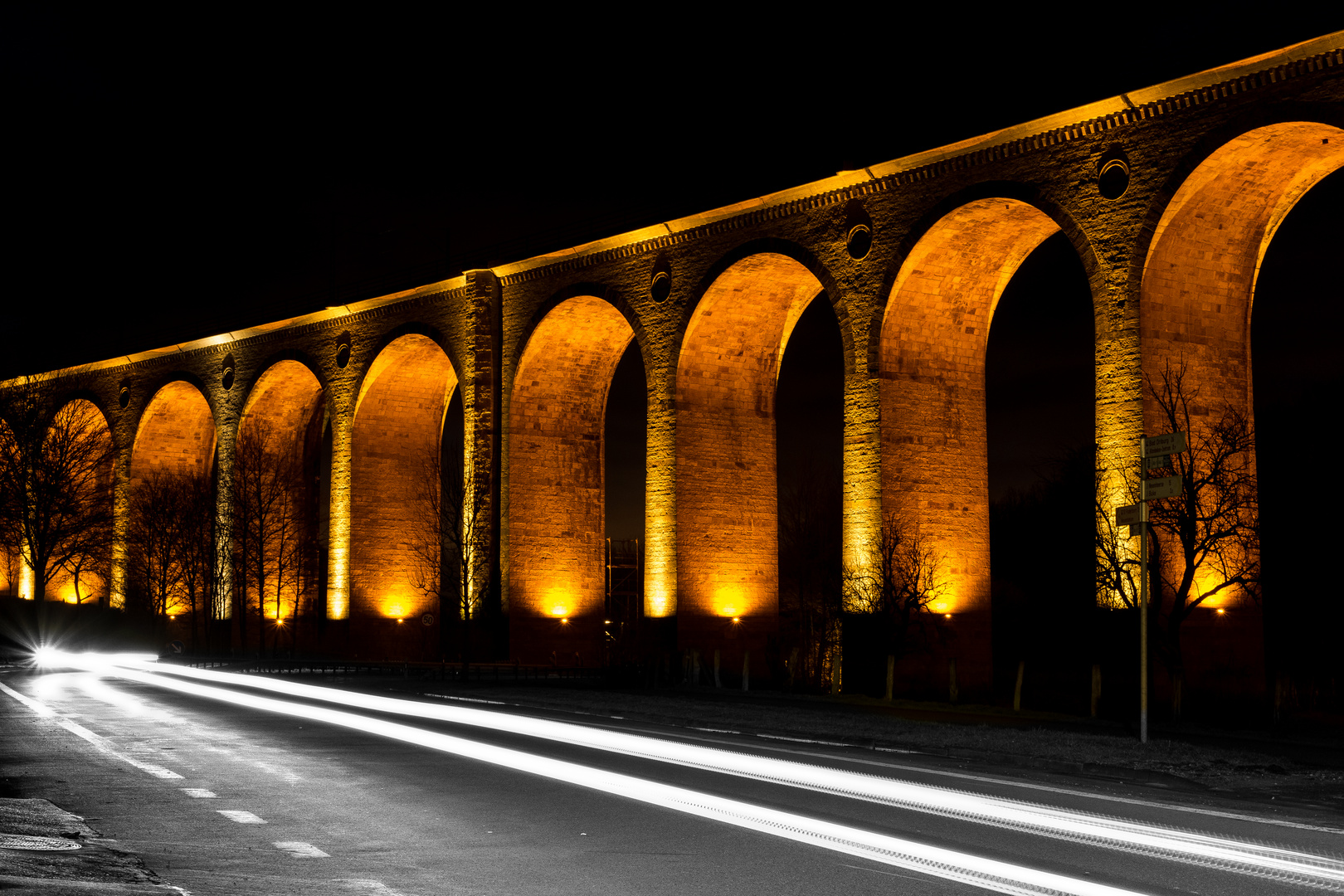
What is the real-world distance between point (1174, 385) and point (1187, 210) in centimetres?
340

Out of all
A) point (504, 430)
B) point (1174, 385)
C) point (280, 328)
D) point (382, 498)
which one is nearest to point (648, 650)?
point (504, 430)

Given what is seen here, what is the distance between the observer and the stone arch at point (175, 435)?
184ft

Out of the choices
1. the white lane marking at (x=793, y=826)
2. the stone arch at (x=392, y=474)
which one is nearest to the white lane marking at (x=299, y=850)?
the white lane marking at (x=793, y=826)

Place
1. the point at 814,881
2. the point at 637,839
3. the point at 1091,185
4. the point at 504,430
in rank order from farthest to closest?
1. the point at 504,430
2. the point at 1091,185
3. the point at 637,839
4. the point at 814,881

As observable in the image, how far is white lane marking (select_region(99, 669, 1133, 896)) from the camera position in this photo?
264 inches

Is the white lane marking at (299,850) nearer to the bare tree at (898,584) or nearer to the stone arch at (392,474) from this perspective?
the bare tree at (898,584)

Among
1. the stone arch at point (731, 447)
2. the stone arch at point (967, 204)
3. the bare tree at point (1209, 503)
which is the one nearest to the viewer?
the bare tree at point (1209, 503)

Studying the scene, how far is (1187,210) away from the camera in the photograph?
83.2 ft

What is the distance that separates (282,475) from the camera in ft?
174

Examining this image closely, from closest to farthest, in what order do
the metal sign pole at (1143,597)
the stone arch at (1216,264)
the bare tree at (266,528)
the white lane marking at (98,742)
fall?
Result: the white lane marking at (98,742)
the metal sign pole at (1143,597)
the stone arch at (1216,264)
the bare tree at (266,528)

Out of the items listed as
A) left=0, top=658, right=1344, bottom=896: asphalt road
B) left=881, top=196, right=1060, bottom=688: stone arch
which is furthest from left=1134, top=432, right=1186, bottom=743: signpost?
left=881, top=196, right=1060, bottom=688: stone arch

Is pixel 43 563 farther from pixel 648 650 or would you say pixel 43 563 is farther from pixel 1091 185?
pixel 1091 185

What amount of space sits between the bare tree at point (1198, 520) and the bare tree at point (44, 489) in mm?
30077

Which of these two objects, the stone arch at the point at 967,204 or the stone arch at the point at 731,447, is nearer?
the stone arch at the point at 967,204
